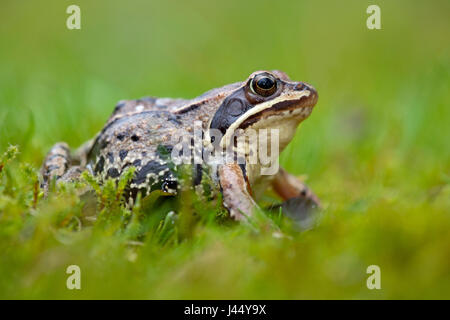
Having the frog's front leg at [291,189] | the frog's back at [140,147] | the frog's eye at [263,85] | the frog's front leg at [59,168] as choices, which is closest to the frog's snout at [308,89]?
the frog's eye at [263,85]

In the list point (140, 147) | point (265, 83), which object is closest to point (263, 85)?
point (265, 83)

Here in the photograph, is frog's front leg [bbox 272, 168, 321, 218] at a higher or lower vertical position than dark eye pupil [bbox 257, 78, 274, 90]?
lower

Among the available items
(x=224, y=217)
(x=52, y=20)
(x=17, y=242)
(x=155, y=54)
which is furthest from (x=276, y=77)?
(x=52, y=20)

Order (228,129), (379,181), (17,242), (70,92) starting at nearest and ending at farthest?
(17,242), (228,129), (379,181), (70,92)

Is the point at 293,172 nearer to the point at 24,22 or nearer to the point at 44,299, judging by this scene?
the point at 44,299

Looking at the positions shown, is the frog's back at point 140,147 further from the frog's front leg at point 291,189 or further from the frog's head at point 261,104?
the frog's front leg at point 291,189

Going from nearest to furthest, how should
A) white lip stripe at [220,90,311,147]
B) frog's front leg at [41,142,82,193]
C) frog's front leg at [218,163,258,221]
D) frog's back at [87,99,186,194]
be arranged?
frog's front leg at [218,163,258,221]
frog's back at [87,99,186,194]
white lip stripe at [220,90,311,147]
frog's front leg at [41,142,82,193]

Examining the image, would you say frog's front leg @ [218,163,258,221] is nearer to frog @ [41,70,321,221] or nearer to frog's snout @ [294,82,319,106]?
frog @ [41,70,321,221]

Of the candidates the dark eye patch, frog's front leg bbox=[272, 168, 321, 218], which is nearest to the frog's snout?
the dark eye patch
